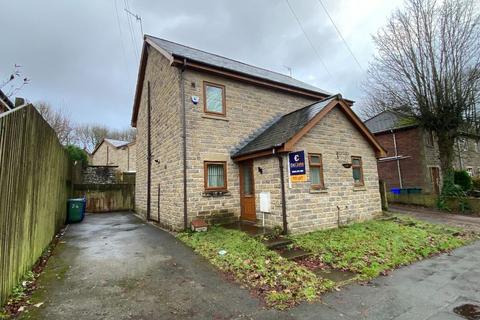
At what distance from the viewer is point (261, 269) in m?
5.50

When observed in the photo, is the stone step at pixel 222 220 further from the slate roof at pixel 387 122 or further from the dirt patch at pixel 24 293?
the slate roof at pixel 387 122

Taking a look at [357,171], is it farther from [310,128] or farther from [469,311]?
[469,311]

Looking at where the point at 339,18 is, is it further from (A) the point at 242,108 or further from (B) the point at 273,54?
(A) the point at 242,108

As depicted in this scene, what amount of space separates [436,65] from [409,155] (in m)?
6.73

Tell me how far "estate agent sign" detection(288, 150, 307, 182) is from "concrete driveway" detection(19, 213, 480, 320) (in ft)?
10.6

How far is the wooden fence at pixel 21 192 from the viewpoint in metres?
3.87

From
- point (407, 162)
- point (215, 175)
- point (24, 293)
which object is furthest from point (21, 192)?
point (407, 162)

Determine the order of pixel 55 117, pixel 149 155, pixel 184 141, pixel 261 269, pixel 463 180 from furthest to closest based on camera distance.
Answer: pixel 55 117, pixel 463 180, pixel 149 155, pixel 184 141, pixel 261 269

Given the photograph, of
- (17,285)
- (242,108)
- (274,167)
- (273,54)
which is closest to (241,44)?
(273,54)

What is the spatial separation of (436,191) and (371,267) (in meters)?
17.9

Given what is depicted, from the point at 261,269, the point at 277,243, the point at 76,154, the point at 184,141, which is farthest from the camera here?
the point at 76,154

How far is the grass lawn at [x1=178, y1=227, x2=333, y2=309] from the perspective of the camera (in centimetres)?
449

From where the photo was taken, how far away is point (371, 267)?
5.78 metres

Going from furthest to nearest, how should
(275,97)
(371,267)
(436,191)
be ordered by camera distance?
(436,191), (275,97), (371,267)
